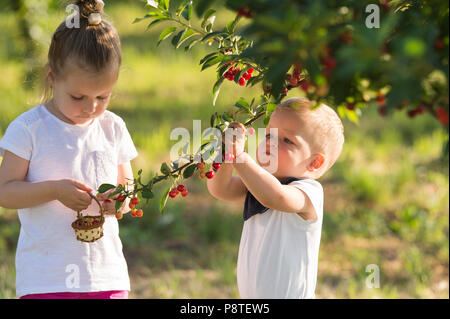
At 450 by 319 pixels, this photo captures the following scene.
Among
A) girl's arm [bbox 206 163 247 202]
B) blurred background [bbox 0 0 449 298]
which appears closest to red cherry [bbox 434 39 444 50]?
girl's arm [bbox 206 163 247 202]

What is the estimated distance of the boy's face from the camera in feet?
6.42

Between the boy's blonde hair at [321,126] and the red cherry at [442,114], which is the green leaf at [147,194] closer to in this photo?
the boy's blonde hair at [321,126]

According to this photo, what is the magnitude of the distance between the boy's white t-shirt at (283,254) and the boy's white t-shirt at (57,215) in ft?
1.60

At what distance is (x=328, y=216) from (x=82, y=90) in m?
2.68

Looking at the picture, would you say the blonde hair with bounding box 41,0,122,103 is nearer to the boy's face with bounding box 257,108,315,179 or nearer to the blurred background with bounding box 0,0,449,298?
the blurred background with bounding box 0,0,449,298

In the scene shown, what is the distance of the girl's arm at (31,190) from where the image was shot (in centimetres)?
188

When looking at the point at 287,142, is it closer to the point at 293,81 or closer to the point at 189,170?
the point at 293,81

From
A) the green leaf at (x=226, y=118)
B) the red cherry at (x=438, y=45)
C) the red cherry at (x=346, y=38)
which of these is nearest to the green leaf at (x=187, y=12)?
the green leaf at (x=226, y=118)

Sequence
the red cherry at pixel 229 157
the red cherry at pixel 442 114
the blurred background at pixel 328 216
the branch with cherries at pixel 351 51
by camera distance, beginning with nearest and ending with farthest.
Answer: the branch with cherries at pixel 351 51, the red cherry at pixel 442 114, the red cherry at pixel 229 157, the blurred background at pixel 328 216

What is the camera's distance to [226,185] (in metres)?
2.02

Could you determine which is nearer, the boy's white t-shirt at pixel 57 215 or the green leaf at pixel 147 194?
the green leaf at pixel 147 194

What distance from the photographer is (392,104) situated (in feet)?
3.48

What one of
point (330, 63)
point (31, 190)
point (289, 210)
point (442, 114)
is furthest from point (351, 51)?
point (31, 190)

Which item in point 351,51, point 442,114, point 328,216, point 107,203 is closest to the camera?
point 351,51
